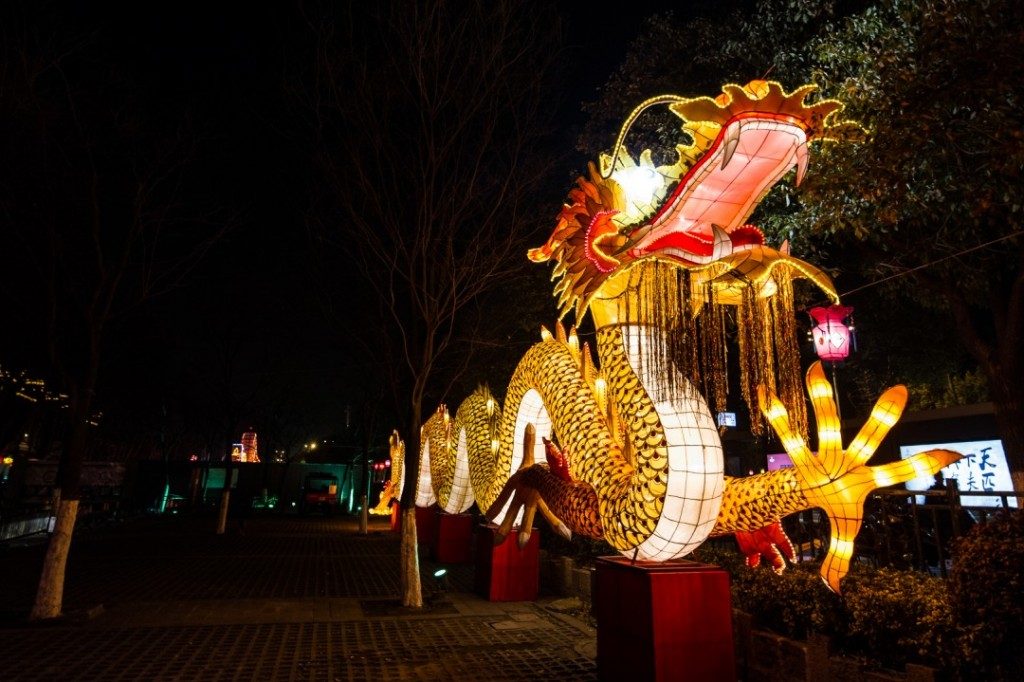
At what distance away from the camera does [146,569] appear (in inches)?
403

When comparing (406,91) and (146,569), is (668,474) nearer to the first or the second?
(406,91)

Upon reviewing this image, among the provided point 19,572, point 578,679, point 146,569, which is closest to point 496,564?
point 578,679

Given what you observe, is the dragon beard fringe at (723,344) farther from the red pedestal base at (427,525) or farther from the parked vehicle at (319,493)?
the parked vehicle at (319,493)

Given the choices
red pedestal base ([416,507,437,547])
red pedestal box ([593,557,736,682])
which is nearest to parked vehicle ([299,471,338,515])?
red pedestal base ([416,507,437,547])

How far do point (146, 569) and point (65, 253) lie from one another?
5632mm

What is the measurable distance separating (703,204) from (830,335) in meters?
9.05

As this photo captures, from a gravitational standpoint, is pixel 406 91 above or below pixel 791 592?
above

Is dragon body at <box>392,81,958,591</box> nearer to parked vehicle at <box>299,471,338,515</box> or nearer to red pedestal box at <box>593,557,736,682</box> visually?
red pedestal box at <box>593,557,736,682</box>

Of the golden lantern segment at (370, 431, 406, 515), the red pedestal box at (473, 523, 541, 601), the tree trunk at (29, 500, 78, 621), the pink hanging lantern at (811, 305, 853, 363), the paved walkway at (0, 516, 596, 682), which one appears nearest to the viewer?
the paved walkway at (0, 516, 596, 682)

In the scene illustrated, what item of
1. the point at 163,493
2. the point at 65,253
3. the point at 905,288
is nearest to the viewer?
the point at 65,253

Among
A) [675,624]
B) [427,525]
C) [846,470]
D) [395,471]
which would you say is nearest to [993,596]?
[846,470]

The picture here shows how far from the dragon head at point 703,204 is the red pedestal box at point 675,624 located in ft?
6.40

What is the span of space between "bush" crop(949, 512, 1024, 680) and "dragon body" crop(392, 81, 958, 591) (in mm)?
557

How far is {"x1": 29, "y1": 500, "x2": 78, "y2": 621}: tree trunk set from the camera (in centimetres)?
653
